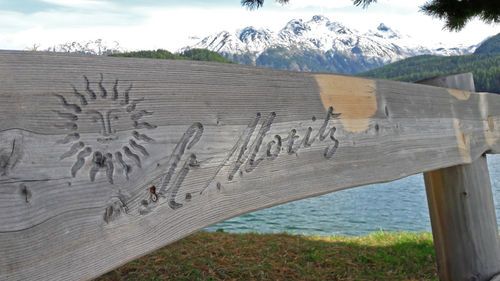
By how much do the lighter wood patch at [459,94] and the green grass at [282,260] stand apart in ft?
5.87

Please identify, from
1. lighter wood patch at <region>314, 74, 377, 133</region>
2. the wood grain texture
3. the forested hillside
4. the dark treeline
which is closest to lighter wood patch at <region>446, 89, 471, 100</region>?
lighter wood patch at <region>314, 74, 377, 133</region>

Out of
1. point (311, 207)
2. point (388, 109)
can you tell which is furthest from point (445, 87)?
point (311, 207)

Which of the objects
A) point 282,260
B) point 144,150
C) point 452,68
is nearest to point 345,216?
point 282,260

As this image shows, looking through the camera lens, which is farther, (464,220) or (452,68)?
(452,68)

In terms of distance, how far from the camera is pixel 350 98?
1.50 m

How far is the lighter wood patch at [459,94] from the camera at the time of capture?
82.0 inches

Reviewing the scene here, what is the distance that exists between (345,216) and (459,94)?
24.1 ft

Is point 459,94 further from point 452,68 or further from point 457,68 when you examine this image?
point 452,68

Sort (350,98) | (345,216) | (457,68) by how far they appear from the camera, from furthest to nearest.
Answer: (457,68) < (345,216) < (350,98)

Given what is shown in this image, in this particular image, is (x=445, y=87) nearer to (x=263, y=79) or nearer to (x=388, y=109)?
(x=388, y=109)

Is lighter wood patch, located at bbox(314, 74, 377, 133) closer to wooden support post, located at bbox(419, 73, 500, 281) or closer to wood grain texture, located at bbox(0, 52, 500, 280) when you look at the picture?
wood grain texture, located at bbox(0, 52, 500, 280)

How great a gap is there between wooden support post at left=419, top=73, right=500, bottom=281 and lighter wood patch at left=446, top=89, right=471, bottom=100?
0.05 m

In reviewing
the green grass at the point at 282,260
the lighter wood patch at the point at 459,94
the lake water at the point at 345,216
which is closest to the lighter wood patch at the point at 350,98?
the lighter wood patch at the point at 459,94

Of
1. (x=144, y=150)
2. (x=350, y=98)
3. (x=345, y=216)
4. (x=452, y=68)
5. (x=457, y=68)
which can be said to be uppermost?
(x=452, y=68)
